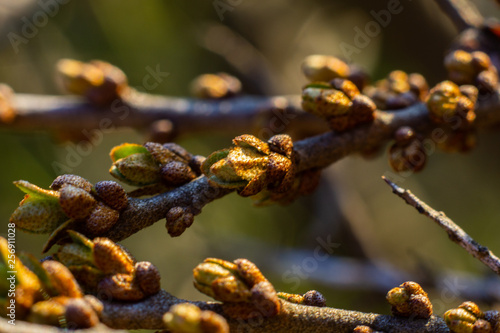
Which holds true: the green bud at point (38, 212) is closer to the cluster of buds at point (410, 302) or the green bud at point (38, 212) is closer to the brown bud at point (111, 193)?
the brown bud at point (111, 193)

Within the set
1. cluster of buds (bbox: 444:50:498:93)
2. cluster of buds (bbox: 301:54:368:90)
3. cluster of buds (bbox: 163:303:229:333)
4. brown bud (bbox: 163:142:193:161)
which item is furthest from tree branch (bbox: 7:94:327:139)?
cluster of buds (bbox: 163:303:229:333)

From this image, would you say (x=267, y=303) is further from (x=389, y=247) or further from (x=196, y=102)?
(x=389, y=247)

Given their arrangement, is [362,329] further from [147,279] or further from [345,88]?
[345,88]

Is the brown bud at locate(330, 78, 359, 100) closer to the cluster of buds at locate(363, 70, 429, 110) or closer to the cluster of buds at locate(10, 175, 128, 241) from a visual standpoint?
the cluster of buds at locate(363, 70, 429, 110)

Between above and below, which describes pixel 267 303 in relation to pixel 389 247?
below

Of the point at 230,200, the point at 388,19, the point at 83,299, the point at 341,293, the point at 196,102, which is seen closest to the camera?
the point at 83,299

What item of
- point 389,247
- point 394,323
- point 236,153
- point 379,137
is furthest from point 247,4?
point 394,323

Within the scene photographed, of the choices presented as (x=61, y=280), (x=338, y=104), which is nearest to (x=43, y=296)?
(x=61, y=280)
